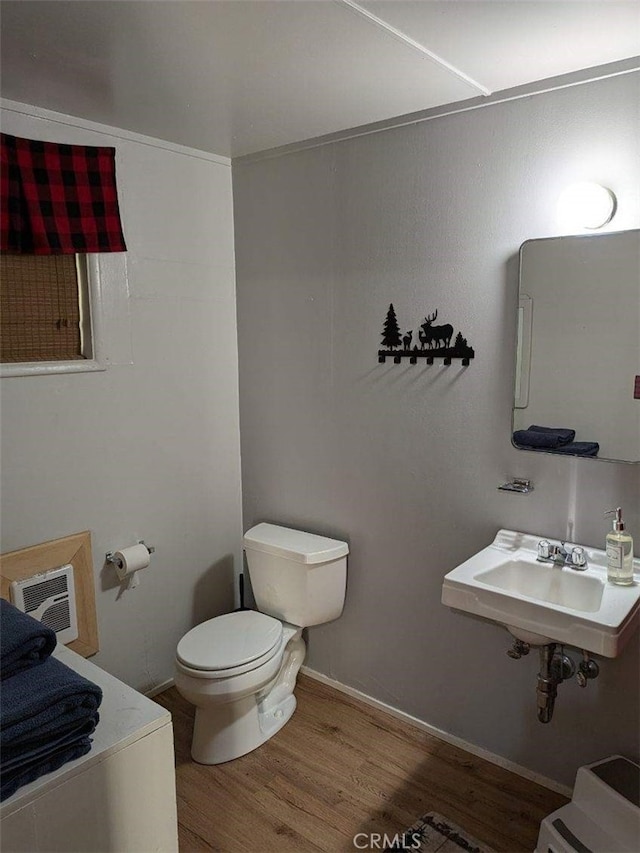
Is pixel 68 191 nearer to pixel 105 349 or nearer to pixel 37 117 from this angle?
pixel 37 117

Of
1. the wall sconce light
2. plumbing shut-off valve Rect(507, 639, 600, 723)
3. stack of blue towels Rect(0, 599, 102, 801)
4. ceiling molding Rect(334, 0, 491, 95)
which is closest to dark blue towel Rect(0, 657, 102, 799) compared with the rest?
stack of blue towels Rect(0, 599, 102, 801)

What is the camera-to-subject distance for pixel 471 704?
2.34 m

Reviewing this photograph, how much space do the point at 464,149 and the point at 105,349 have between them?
4.76 ft

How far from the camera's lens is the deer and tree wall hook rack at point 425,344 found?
2.23 metres

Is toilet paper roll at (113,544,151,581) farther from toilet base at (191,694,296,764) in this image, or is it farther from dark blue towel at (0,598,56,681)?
dark blue towel at (0,598,56,681)

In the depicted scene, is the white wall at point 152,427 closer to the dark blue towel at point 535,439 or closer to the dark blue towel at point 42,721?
the dark blue towel at point 42,721

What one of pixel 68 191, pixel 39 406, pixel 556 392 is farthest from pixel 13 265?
pixel 556 392

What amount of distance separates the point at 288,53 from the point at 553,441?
4.49 ft

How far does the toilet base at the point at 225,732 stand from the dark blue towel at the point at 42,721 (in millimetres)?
832

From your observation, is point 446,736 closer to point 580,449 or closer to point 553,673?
point 553,673

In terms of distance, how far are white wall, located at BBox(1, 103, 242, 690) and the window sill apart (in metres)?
0.03

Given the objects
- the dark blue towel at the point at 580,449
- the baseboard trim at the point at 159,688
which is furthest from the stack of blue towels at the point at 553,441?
the baseboard trim at the point at 159,688

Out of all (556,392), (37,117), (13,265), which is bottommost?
(556,392)

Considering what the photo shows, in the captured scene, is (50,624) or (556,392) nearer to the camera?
(556,392)
